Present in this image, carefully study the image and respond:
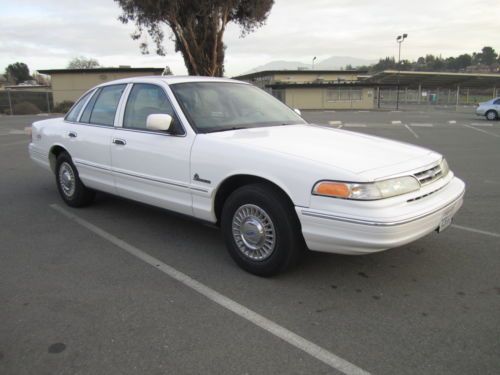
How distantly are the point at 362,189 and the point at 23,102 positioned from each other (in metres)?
36.7

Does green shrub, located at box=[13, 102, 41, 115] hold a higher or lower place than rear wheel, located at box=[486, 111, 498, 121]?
higher

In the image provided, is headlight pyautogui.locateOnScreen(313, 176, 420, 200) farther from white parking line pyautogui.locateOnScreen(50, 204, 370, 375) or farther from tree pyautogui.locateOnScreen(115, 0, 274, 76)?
tree pyautogui.locateOnScreen(115, 0, 274, 76)

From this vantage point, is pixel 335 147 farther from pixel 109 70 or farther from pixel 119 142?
pixel 109 70

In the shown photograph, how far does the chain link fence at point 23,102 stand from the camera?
33.5m

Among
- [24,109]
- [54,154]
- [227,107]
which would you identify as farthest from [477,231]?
[24,109]

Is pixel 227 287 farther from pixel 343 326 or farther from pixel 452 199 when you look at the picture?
pixel 452 199

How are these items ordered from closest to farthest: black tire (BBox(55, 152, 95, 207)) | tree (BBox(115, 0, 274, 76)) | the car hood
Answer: the car hood, black tire (BBox(55, 152, 95, 207)), tree (BBox(115, 0, 274, 76))

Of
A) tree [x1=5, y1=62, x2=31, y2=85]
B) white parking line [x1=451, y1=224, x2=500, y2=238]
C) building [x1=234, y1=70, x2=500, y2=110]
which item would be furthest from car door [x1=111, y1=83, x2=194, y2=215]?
tree [x1=5, y1=62, x2=31, y2=85]

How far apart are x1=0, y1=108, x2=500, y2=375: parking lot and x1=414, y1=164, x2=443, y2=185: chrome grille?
0.82 metres

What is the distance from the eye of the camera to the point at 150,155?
438cm

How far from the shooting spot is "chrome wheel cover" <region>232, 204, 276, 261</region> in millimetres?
3613

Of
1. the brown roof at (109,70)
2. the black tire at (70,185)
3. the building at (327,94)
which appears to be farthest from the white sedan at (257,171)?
the building at (327,94)

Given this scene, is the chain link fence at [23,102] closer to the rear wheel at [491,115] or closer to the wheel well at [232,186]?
the rear wheel at [491,115]

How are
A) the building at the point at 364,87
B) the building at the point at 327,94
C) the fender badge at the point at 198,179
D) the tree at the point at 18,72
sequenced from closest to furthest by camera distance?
the fender badge at the point at 198,179, the building at the point at 327,94, the building at the point at 364,87, the tree at the point at 18,72
